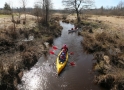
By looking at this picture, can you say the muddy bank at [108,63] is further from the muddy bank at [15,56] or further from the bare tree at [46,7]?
the bare tree at [46,7]

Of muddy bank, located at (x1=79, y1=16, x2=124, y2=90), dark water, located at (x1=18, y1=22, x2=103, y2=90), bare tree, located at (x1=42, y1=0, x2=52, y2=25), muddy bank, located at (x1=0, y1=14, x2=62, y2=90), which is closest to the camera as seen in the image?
muddy bank, located at (x1=79, y1=16, x2=124, y2=90)

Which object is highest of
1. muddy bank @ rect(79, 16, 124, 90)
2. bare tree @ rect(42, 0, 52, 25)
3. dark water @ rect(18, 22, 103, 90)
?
bare tree @ rect(42, 0, 52, 25)

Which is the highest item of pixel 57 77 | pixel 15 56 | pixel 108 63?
pixel 15 56

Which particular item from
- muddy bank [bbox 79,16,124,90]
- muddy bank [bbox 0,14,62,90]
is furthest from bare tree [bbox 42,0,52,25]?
muddy bank [bbox 79,16,124,90]

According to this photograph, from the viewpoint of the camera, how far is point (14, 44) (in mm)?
16844

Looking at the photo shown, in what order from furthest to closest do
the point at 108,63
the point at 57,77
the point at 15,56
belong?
1. the point at 15,56
2. the point at 108,63
3. the point at 57,77

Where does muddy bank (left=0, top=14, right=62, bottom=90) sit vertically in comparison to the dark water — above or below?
above

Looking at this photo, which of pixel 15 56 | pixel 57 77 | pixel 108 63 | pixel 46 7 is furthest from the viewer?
pixel 46 7

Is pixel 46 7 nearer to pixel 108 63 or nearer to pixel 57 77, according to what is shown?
pixel 108 63

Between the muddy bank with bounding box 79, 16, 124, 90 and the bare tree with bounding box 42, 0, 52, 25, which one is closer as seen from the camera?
the muddy bank with bounding box 79, 16, 124, 90

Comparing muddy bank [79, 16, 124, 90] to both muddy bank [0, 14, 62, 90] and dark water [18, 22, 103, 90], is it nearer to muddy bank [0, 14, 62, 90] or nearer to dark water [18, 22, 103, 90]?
dark water [18, 22, 103, 90]

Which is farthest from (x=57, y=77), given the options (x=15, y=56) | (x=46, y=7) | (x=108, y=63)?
(x=46, y=7)

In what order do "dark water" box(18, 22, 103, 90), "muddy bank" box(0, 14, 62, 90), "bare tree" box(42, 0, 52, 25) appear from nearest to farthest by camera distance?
"muddy bank" box(0, 14, 62, 90), "dark water" box(18, 22, 103, 90), "bare tree" box(42, 0, 52, 25)

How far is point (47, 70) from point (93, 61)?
5447mm
